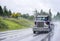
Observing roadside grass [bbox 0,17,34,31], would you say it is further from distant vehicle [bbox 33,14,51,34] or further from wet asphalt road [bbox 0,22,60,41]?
wet asphalt road [bbox 0,22,60,41]

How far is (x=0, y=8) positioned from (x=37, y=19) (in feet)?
195

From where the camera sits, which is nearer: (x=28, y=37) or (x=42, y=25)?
(x=28, y=37)

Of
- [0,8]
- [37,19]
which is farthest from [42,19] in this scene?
[0,8]

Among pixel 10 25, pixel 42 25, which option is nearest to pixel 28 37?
pixel 42 25

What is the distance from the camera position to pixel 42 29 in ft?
99.7

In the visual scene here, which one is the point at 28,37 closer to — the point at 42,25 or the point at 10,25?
the point at 42,25

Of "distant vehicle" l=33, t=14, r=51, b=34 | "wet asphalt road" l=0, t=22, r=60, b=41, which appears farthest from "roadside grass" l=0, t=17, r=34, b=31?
"wet asphalt road" l=0, t=22, r=60, b=41

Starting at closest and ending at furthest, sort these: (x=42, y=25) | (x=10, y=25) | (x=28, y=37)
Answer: (x=28, y=37) < (x=42, y=25) < (x=10, y=25)

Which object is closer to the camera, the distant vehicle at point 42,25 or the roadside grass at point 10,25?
the distant vehicle at point 42,25

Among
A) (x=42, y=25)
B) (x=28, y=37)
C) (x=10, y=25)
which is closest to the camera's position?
(x=28, y=37)

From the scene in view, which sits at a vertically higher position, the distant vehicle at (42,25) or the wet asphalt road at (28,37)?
the distant vehicle at (42,25)

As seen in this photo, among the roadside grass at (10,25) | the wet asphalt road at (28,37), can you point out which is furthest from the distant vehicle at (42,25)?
the roadside grass at (10,25)

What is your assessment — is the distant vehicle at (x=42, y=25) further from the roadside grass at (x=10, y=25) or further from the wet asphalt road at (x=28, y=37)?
the roadside grass at (x=10, y=25)

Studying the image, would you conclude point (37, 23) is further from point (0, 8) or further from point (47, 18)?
point (0, 8)
